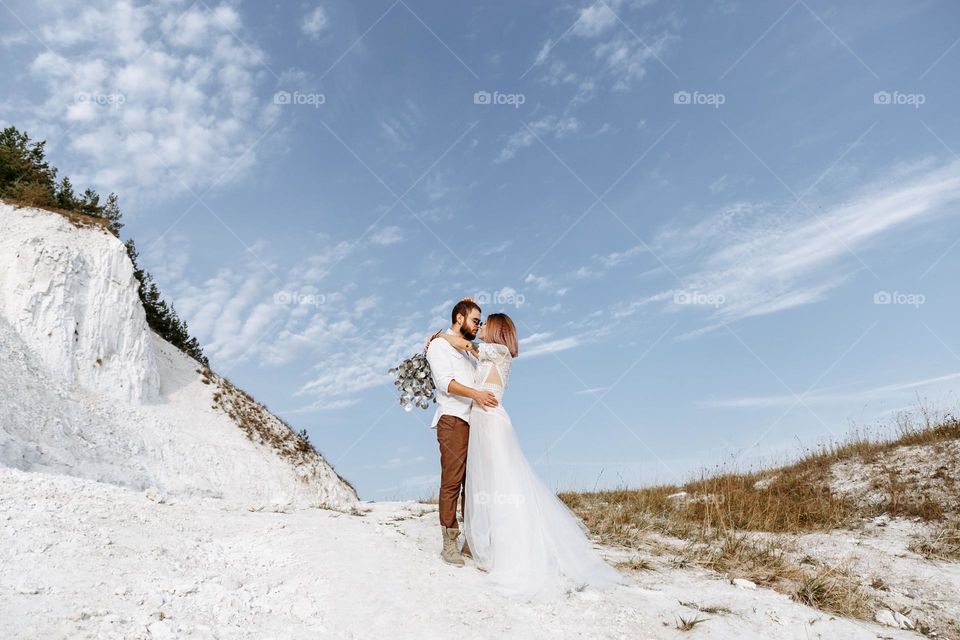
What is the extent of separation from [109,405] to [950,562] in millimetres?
20316

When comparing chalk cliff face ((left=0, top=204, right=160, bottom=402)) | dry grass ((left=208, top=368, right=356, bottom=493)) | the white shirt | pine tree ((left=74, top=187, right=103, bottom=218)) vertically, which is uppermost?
pine tree ((left=74, top=187, right=103, bottom=218))

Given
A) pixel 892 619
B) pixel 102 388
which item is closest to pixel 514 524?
pixel 892 619

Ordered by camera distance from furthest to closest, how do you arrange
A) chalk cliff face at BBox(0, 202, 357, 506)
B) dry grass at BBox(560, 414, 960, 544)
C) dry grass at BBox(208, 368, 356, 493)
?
dry grass at BBox(208, 368, 356, 493) → chalk cliff face at BBox(0, 202, 357, 506) → dry grass at BBox(560, 414, 960, 544)

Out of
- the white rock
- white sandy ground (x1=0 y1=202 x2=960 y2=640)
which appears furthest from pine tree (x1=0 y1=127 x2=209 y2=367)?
the white rock

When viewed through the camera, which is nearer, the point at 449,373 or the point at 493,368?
the point at 449,373

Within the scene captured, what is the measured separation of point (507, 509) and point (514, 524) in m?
0.16

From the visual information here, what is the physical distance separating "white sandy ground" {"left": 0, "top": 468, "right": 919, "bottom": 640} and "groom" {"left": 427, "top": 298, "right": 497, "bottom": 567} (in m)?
0.47

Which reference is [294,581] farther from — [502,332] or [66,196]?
[66,196]

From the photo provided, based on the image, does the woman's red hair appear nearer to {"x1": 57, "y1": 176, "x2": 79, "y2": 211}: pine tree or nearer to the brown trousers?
the brown trousers

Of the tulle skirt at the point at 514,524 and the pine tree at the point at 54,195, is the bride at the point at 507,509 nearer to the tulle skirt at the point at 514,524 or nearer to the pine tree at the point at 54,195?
the tulle skirt at the point at 514,524

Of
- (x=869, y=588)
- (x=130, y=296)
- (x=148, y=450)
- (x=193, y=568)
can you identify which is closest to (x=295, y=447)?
(x=148, y=450)

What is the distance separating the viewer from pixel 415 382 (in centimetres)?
737

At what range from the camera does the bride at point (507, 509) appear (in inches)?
245

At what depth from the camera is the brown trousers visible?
6.61 meters
